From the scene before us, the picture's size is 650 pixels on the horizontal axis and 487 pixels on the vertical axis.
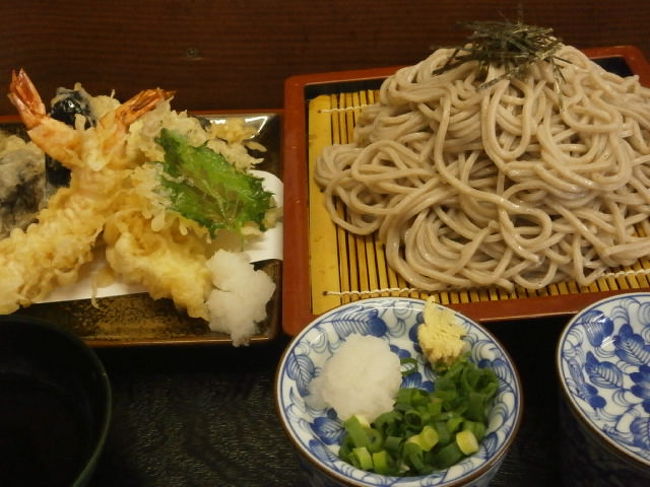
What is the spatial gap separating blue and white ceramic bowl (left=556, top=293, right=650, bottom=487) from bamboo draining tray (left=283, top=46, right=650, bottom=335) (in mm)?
181

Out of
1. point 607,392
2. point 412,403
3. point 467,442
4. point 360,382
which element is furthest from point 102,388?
point 607,392

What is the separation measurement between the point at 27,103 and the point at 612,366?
2.08m

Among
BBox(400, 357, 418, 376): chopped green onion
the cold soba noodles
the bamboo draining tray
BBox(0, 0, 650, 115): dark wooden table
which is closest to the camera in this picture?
BBox(400, 357, 418, 376): chopped green onion

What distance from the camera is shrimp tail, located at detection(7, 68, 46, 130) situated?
2.14 metres

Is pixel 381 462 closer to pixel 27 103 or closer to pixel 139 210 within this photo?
pixel 139 210

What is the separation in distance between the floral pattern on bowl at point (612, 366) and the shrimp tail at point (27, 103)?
73.4 inches

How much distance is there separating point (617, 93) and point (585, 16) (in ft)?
3.20

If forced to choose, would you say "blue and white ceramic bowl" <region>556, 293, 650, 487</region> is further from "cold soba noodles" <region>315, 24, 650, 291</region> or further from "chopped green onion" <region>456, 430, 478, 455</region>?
"cold soba noodles" <region>315, 24, 650, 291</region>

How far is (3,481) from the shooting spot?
1.33 metres

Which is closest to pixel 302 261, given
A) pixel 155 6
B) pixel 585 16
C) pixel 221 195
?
pixel 221 195

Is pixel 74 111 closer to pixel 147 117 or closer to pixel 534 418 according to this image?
pixel 147 117

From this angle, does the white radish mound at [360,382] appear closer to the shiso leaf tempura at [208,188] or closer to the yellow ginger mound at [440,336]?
the yellow ginger mound at [440,336]

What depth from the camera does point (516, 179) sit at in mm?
1905

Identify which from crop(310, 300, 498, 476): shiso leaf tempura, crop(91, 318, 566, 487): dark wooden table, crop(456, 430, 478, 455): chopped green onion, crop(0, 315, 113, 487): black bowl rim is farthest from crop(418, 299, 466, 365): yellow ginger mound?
crop(0, 315, 113, 487): black bowl rim
